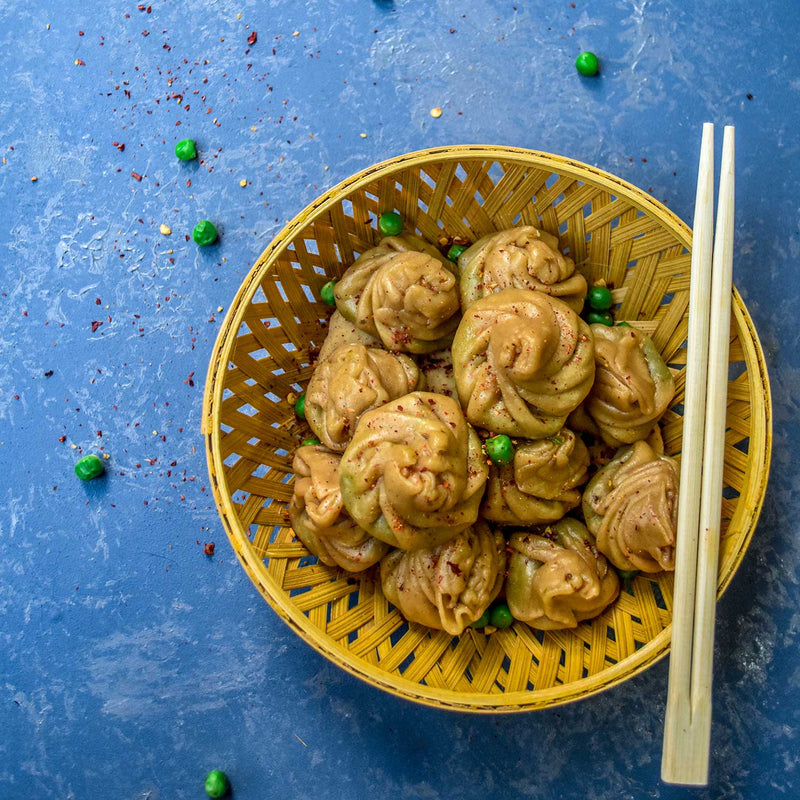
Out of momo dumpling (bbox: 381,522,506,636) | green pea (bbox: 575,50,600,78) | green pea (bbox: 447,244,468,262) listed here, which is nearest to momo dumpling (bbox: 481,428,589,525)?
momo dumpling (bbox: 381,522,506,636)

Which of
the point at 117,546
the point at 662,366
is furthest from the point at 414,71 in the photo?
the point at 117,546

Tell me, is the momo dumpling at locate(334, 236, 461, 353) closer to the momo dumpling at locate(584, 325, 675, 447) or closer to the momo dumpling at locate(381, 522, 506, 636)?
the momo dumpling at locate(584, 325, 675, 447)

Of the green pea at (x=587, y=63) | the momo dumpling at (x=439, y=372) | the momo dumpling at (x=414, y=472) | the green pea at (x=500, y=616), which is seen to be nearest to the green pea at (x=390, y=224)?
the momo dumpling at (x=439, y=372)

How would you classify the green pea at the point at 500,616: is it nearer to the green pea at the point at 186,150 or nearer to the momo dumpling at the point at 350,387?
the momo dumpling at the point at 350,387

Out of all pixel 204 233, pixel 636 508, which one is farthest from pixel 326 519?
pixel 204 233

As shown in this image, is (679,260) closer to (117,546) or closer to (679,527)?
(679,527)

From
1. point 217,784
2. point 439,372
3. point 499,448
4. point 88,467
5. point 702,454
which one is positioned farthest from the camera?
point 88,467

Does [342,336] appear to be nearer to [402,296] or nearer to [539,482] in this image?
[402,296]

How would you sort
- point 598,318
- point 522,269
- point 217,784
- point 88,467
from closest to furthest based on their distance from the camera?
point 522,269
point 598,318
point 217,784
point 88,467
